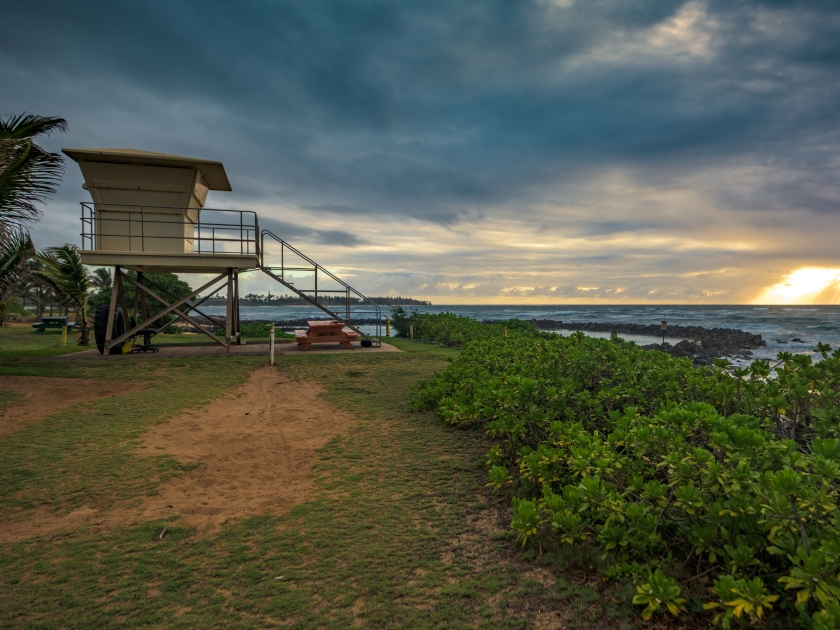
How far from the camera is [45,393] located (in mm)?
9000

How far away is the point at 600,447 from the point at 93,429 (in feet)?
23.7

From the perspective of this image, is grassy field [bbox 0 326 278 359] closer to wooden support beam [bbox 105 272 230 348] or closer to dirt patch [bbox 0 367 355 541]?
wooden support beam [bbox 105 272 230 348]

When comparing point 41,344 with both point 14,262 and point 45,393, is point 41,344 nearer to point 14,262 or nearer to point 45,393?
point 14,262

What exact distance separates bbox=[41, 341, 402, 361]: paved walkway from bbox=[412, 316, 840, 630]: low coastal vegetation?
11510 mm

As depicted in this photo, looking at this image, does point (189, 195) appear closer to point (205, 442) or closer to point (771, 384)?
point (205, 442)

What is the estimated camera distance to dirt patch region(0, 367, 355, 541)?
432cm

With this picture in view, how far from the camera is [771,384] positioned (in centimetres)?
401

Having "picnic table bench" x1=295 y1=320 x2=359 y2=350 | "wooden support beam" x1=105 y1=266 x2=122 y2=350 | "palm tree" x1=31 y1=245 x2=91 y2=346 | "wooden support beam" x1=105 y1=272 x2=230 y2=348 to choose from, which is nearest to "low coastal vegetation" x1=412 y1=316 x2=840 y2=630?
"picnic table bench" x1=295 y1=320 x2=359 y2=350

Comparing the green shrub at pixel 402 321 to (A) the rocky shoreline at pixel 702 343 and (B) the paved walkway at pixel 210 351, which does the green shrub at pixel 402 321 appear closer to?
(B) the paved walkway at pixel 210 351

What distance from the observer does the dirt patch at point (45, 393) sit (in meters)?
7.48

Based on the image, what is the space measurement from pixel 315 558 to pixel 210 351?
13.6 m

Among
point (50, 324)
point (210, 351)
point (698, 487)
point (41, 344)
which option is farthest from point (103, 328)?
point (50, 324)

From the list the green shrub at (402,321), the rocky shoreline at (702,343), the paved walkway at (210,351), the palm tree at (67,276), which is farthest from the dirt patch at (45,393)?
the green shrub at (402,321)

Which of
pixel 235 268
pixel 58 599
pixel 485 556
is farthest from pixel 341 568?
pixel 235 268
